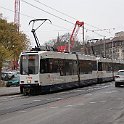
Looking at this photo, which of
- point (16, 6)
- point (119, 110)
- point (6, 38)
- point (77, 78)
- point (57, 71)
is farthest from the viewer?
point (16, 6)

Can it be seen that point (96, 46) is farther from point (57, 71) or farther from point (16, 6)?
point (57, 71)

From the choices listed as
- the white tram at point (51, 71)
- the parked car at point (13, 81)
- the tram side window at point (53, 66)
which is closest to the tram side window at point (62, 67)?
the white tram at point (51, 71)

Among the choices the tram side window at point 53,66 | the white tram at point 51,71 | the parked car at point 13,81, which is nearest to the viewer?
the white tram at point 51,71

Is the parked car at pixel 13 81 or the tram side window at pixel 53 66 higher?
the tram side window at pixel 53 66

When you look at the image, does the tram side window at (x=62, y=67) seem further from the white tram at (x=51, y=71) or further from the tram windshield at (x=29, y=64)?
the tram windshield at (x=29, y=64)

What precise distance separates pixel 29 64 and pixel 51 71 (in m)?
2.04

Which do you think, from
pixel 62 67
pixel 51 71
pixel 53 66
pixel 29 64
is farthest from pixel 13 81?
pixel 29 64

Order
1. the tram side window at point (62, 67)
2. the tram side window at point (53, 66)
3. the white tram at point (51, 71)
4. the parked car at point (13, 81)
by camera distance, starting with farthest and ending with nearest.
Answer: the parked car at point (13, 81) < the tram side window at point (62, 67) < the tram side window at point (53, 66) < the white tram at point (51, 71)

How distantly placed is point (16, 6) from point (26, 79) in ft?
216

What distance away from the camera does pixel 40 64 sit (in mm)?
29188

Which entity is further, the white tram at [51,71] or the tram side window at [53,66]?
the tram side window at [53,66]

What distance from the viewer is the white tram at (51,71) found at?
29219mm

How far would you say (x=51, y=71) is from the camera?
3066 cm

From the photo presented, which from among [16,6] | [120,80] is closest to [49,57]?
[120,80]
